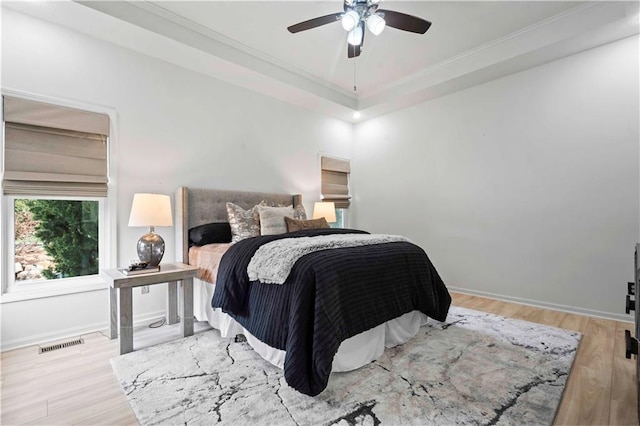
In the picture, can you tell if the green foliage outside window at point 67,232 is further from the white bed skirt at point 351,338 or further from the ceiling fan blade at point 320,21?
the ceiling fan blade at point 320,21

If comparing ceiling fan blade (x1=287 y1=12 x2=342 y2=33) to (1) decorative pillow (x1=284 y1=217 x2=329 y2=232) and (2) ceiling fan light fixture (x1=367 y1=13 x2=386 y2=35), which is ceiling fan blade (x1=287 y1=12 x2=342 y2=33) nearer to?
(2) ceiling fan light fixture (x1=367 y1=13 x2=386 y2=35)

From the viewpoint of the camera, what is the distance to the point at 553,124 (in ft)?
11.1

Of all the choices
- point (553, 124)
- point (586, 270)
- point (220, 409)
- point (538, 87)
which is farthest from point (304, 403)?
point (538, 87)

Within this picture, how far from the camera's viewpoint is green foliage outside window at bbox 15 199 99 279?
2611 mm

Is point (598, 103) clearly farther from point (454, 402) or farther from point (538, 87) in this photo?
point (454, 402)

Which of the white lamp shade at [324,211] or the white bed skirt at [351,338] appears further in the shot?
the white lamp shade at [324,211]

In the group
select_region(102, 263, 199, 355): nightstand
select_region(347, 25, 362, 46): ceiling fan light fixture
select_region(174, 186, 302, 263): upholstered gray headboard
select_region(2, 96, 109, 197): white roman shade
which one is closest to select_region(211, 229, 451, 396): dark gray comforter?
select_region(102, 263, 199, 355): nightstand

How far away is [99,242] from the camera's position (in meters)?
2.88

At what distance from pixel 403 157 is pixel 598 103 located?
2.28m

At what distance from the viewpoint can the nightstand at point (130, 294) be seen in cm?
226

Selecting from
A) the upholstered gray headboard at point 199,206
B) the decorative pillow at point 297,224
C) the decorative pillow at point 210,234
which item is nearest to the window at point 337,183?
the upholstered gray headboard at point 199,206

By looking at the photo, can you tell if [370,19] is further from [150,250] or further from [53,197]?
[53,197]

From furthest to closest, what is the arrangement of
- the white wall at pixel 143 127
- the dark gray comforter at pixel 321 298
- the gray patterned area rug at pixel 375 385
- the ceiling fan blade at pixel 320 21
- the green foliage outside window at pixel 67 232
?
the green foliage outside window at pixel 67 232 < the white wall at pixel 143 127 < the ceiling fan blade at pixel 320 21 < the dark gray comforter at pixel 321 298 < the gray patterned area rug at pixel 375 385

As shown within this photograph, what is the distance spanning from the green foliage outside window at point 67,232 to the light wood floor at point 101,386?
644mm
